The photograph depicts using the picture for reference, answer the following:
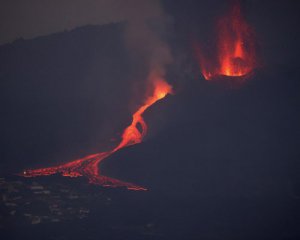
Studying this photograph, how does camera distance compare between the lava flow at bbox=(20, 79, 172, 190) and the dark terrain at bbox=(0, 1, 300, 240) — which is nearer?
the dark terrain at bbox=(0, 1, 300, 240)

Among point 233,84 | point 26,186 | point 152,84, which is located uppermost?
point 152,84

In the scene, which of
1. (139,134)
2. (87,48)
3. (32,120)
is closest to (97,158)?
(139,134)

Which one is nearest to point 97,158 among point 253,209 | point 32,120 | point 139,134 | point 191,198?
point 139,134

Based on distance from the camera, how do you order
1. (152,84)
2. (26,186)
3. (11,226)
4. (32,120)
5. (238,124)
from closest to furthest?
(11,226)
(26,186)
(238,124)
(32,120)
(152,84)

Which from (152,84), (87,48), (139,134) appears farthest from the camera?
(87,48)

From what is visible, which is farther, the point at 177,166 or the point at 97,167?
the point at 97,167

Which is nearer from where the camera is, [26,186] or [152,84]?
[26,186]

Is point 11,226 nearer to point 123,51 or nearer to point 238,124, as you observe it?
point 238,124

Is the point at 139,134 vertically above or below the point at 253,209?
above

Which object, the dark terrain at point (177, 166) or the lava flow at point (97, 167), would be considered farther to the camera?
the lava flow at point (97, 167)
